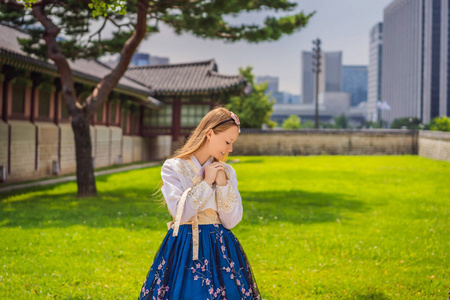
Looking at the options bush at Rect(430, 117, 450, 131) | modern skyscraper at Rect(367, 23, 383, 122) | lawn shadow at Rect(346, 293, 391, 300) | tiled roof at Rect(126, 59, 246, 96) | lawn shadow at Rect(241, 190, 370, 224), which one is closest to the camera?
lawn shadow at Rect(346, 293, 391, 300)

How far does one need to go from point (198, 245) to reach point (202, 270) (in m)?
0.16

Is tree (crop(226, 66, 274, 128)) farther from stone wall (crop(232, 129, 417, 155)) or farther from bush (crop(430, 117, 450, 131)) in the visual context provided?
bush (crop(430, 117, 450, 131))

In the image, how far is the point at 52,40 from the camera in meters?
A: 11.0

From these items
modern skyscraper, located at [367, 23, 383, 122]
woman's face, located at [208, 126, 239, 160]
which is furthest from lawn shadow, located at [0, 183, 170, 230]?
modern skyscraper, located at [367, 23, 383, 122]

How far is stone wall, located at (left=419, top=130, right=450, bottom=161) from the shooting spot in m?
26.4

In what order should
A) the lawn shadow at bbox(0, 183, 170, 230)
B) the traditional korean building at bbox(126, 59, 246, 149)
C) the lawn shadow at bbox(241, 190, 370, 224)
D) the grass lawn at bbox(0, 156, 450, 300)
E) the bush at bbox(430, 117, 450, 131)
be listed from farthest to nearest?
the bush at bbox(430, 117, 450, 131) < the traditional korean building at bbox(126, 59, 246, 149) < the lawn shadow at bbox(241, 190, 370, 224) < the lawn shadow at bbox(0, 183, 170, 230) < the grass lawn at bbox(0, 156, 450, 300)

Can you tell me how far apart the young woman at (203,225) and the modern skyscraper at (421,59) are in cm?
11206

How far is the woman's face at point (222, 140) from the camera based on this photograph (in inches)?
115

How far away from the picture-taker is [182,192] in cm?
288

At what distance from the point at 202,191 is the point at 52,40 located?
377 inches

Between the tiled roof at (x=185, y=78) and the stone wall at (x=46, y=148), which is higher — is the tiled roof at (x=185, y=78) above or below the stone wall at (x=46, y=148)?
above

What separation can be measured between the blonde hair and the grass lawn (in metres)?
2.22

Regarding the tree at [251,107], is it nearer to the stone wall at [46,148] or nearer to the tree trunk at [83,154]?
the stone wall at [46,148]

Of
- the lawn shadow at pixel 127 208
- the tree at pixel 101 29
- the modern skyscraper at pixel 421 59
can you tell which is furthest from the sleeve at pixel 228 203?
the modern skyscraper at pixel 421 59
